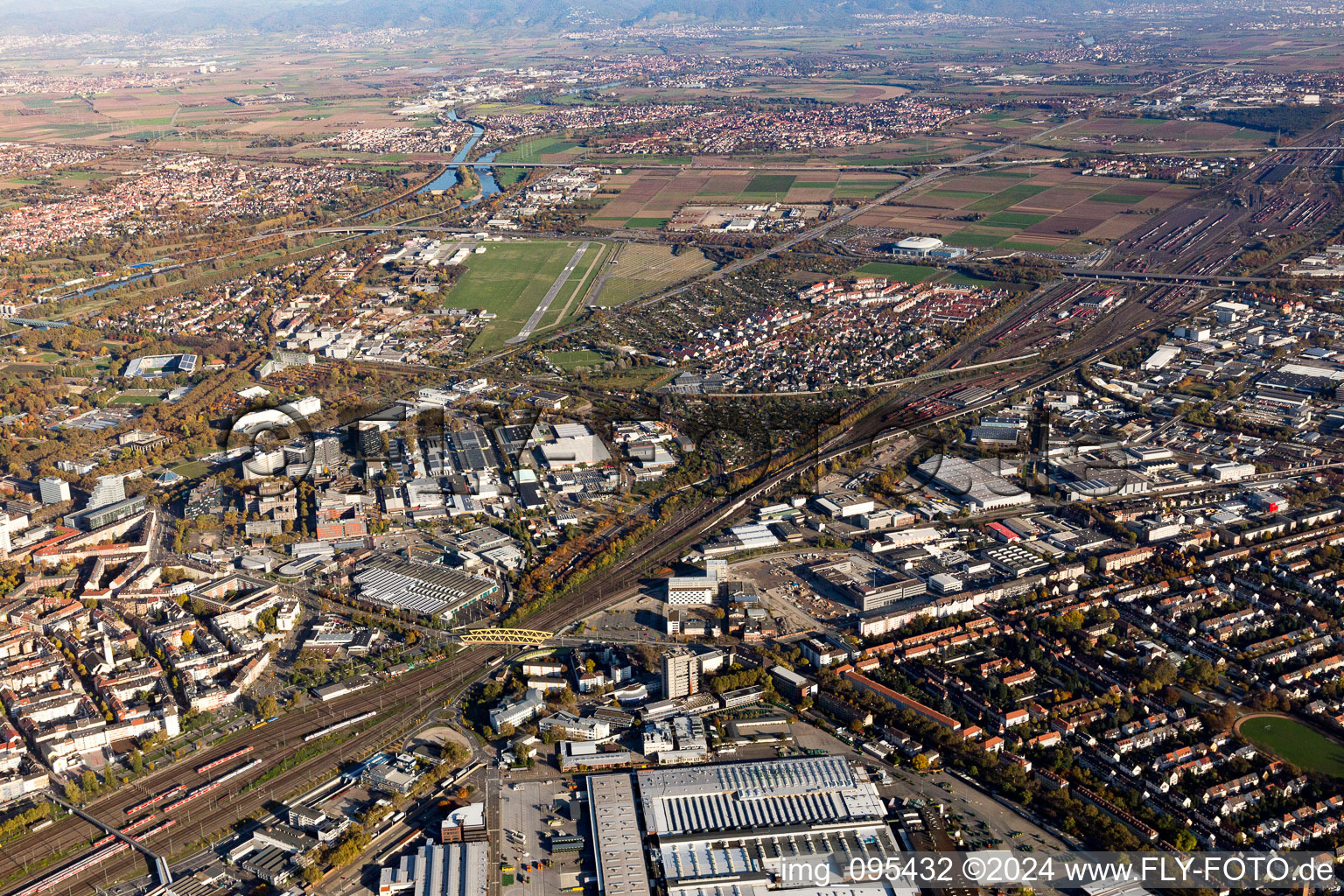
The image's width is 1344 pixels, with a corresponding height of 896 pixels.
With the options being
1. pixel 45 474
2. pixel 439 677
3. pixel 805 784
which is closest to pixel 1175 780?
pixel 805 784

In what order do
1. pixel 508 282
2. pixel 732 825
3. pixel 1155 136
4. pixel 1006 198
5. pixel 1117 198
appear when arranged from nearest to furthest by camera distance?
pixel 732 825
pixel 508 282
pixel 1117 198
pixel 1006 198
pixel 1155 136

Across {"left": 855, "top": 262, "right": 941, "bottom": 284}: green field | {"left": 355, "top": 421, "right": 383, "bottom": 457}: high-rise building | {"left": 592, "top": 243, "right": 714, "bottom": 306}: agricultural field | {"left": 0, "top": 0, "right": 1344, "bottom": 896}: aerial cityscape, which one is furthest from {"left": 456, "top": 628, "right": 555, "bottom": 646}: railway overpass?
{"left": 855, "top": 262, "right": 941, "bottom": 284}: green field

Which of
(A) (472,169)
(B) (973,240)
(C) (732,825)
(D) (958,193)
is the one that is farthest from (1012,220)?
(C) (732,825)

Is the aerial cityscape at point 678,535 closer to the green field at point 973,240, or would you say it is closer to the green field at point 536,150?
the green field at point 973,240

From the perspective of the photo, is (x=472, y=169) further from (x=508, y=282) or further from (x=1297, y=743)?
(x=1297, y=743)

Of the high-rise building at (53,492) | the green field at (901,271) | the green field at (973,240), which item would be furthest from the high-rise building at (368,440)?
the green field at (973,240)

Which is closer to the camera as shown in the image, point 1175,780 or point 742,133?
point 1175,780

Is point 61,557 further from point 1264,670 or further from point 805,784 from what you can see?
point 1264,670

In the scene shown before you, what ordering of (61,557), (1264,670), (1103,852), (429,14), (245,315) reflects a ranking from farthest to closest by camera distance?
(429,14) < (245,315) < (61,557) < (1264,670) < (1103,852)
